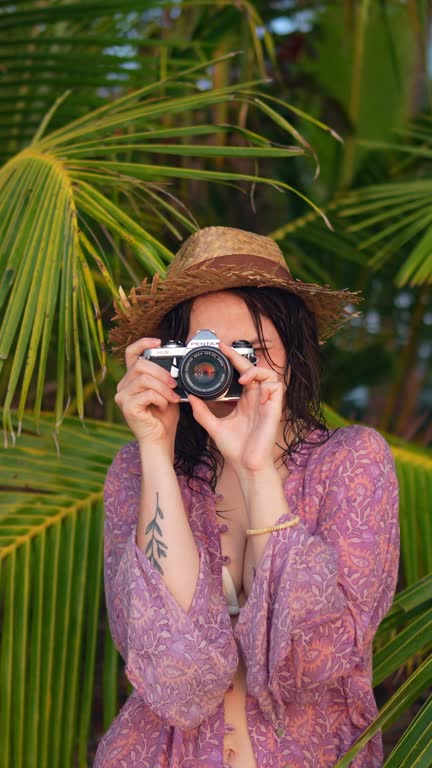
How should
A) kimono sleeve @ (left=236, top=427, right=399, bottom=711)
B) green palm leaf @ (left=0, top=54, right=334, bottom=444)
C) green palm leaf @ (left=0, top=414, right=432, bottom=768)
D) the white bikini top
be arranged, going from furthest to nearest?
green palm leaf @ (left=0, top=414, right=432, bottom=768), green palm leaf @ (left=0, top=54, right=334, bottom=444), the white bikini top, kimono sleeve @ (left=236, top=427, right=399, bottom=711)

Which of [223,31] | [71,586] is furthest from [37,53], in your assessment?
[71,586]

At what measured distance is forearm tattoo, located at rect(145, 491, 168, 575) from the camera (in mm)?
1360

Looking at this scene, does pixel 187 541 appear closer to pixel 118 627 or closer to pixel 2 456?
pixel 118 627

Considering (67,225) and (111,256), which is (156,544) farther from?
(111,256)

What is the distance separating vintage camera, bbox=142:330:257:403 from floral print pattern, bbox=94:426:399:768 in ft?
0.62

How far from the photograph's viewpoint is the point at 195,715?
1305 mm

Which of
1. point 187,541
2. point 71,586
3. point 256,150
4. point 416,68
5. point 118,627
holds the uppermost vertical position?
point 416,68

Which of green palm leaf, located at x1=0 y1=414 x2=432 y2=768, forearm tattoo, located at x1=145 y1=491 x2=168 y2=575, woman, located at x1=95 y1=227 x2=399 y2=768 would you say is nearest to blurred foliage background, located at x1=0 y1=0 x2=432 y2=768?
green palm leaf, located at x1=0 y1=414 x2=432 y2=768

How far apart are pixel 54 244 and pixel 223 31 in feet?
3.97

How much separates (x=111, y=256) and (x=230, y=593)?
108 centimetres

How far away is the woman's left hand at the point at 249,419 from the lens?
53.2 inches

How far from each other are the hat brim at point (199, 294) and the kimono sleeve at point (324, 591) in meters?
0.28

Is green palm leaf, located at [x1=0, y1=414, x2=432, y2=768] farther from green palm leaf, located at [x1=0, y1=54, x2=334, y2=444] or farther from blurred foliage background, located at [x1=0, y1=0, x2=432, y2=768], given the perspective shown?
green palm leaf, located at [x1=0, y1=54, x2=334, y2=444]

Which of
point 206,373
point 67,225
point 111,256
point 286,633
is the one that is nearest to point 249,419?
point 206,373
